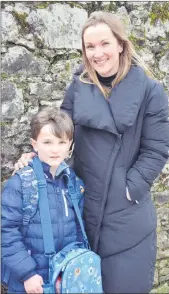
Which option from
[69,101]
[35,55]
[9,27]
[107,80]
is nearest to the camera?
[107,80]

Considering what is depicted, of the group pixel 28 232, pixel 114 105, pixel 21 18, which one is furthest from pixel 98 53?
pixel 28 232

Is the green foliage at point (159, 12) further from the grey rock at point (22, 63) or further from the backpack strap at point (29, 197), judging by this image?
the backpack strap at point (29, 197)

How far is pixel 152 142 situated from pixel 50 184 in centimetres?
66

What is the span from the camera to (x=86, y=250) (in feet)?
8.33

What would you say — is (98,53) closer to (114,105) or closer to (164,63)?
(114,105)

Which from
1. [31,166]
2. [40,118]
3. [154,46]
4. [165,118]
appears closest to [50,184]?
[31,166]

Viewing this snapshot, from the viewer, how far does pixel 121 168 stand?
2.69 meters

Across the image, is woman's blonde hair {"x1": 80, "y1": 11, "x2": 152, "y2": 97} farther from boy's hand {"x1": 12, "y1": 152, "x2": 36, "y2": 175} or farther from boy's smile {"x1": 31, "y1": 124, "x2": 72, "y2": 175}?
boy's hand {"x1": 12, "y1": 152, "x2": 36, "y2": 175}

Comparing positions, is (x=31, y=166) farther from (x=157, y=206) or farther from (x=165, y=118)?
(x=157, y=206)

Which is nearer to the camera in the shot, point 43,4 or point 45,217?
point 45,217

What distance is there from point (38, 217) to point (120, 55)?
1.11 m

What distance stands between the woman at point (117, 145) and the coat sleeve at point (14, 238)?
1.54 feet

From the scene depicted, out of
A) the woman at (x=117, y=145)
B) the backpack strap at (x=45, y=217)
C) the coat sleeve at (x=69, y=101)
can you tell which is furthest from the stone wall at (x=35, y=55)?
the backpack strap at (x=45, y=217)

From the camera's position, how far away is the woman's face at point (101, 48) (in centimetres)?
261
